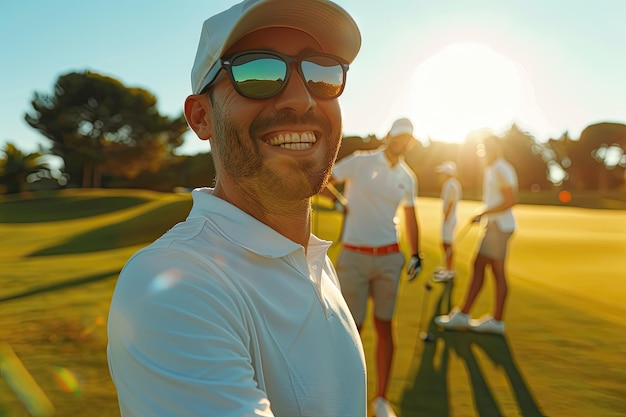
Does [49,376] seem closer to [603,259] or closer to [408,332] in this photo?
[408,332]

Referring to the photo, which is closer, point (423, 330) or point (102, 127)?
point (423, 330)

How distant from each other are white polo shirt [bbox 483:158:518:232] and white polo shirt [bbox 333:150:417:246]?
6.05 ft

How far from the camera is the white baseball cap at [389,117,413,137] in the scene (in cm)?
416

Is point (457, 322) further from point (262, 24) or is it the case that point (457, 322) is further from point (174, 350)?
point (174, 350)

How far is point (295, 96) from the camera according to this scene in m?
1.24

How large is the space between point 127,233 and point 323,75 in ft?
51.9

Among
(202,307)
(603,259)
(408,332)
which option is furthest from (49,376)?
(603,259)

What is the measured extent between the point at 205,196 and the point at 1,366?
13.4 ft

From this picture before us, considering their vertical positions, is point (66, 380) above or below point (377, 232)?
below

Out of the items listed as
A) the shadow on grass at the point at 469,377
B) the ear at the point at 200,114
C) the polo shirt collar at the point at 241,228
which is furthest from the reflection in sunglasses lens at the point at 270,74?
the shadow on grass at the point at 469,377

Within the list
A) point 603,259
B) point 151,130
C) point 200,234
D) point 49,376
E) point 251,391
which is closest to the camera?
point 251,391

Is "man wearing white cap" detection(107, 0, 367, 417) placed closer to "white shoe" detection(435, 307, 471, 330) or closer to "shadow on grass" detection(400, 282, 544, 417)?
"shadow on grass" detection(400, 282, 544, 417)

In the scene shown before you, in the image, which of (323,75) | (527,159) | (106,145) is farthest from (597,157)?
(323,75)

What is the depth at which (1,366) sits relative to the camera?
171 inches
